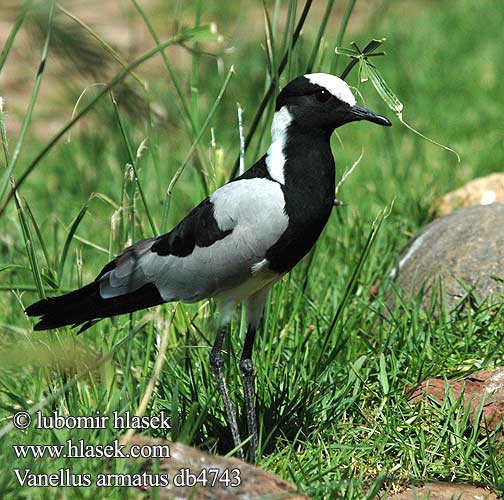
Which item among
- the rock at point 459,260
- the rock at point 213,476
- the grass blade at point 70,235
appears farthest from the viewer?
the rock at point 459,260

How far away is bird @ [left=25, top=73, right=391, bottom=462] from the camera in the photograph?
2.38 meters

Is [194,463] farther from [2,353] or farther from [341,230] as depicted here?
[341,230]

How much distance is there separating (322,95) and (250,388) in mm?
847

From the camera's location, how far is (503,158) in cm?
460

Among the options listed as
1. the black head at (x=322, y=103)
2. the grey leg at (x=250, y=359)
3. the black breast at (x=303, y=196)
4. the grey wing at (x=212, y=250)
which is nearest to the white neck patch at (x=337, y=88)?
the black head at (x=322, y=103)

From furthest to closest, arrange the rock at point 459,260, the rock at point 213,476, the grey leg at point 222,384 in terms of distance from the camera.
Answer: the rock at point 459,260 < the grey leg at point 222,384 < the rock at point 213,476

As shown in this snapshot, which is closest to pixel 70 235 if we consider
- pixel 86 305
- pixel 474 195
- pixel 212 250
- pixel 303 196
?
pixel 86 305

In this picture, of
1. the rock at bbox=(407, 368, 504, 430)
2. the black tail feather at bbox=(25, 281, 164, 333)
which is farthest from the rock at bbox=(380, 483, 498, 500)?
the black tail feather at bbox=(25, 281, 164, 333)

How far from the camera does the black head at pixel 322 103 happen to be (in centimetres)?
243

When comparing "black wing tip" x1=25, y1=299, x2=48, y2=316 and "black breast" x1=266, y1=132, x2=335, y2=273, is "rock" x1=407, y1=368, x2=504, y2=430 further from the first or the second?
"black wing tip" x1=25, y1=299, x2=48, y2=316

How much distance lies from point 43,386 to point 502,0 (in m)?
5.10

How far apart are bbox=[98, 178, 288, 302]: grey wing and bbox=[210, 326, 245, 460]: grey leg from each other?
7.0 inches

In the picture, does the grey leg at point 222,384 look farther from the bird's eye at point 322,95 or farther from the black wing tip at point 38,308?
the bird's eye at point 322,95

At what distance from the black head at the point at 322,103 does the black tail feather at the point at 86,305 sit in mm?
635
